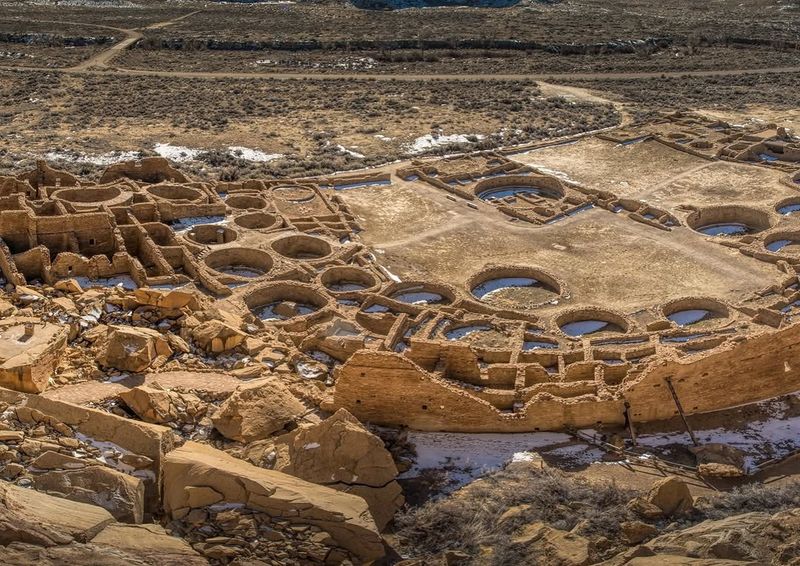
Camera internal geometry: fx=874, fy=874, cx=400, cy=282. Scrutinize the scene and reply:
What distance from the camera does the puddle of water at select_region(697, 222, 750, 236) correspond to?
33.7 metres

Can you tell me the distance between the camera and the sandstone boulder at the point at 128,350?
19281 mm

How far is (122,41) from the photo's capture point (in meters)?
71.9

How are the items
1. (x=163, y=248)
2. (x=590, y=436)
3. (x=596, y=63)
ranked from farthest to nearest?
(x=596, y=63) < (x=163, y=248) < (x=590, y=436)

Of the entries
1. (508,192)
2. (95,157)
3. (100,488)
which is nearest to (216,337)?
(100,488)

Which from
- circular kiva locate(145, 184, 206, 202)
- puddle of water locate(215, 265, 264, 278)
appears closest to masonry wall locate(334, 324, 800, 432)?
puddle of water locate(215, 265, 264, 278)

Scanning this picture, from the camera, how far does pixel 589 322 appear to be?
26.2 meters

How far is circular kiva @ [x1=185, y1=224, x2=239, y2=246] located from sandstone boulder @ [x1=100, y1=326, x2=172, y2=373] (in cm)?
1062

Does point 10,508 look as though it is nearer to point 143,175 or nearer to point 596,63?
point 143,175

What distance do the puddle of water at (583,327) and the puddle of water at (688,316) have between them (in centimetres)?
217

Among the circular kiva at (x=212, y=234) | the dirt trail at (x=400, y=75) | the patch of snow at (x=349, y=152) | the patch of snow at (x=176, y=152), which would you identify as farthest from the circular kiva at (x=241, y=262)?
the dirt trail at (x=400, y=75)

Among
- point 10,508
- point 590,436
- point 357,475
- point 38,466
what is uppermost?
point 10,508

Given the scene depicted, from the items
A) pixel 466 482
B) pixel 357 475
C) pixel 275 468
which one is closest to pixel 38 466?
pixel 275 468

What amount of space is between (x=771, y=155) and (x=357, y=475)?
33.1m

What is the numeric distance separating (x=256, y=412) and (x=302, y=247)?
1333 centimetres
